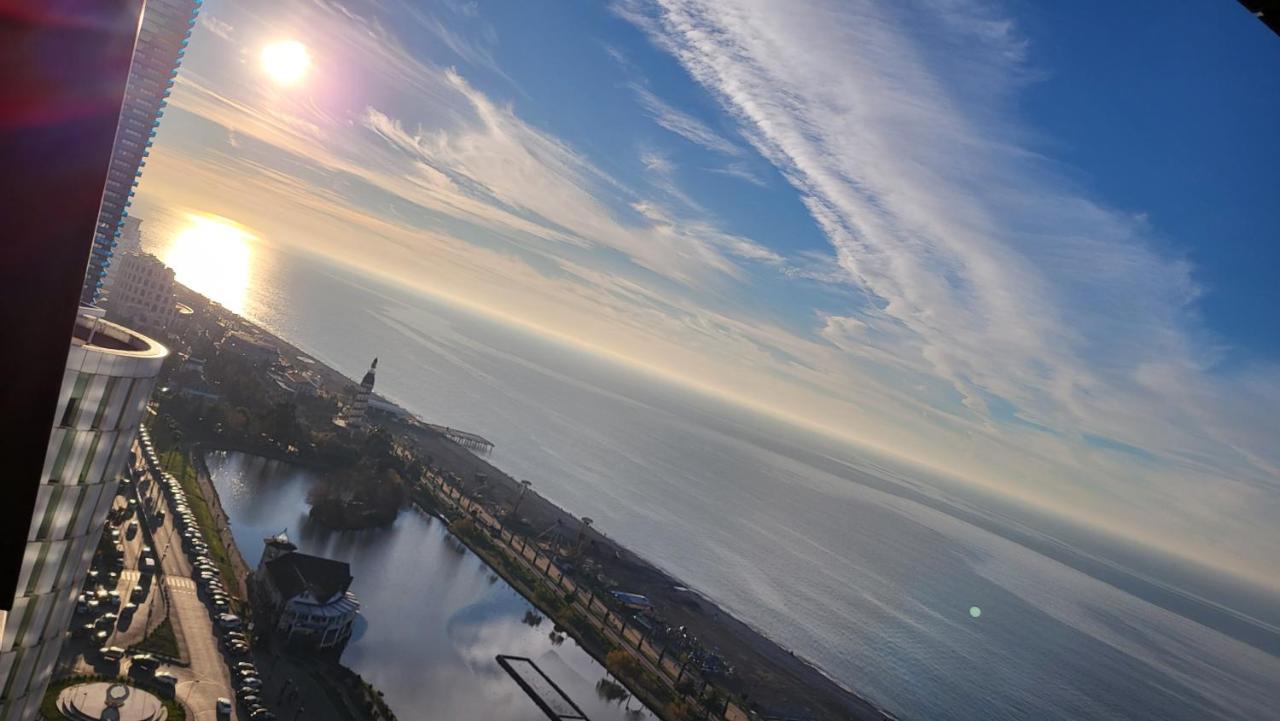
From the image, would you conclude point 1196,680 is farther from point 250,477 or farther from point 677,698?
point 250,477

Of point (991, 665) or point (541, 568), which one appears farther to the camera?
point (991, 665)

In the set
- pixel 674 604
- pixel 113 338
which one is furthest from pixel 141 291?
pixel 113 338

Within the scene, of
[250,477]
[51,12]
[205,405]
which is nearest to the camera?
[51,12]

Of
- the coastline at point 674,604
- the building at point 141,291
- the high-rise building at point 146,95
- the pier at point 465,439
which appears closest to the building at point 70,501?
the coastline at point 674,604

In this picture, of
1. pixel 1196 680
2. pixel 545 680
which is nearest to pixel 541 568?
pixel 545 680

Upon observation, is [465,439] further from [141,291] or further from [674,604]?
[674,604]

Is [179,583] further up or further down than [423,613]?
further up

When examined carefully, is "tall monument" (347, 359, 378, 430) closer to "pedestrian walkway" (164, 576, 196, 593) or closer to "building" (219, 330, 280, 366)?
"building" (219, 330, 280, 366)
